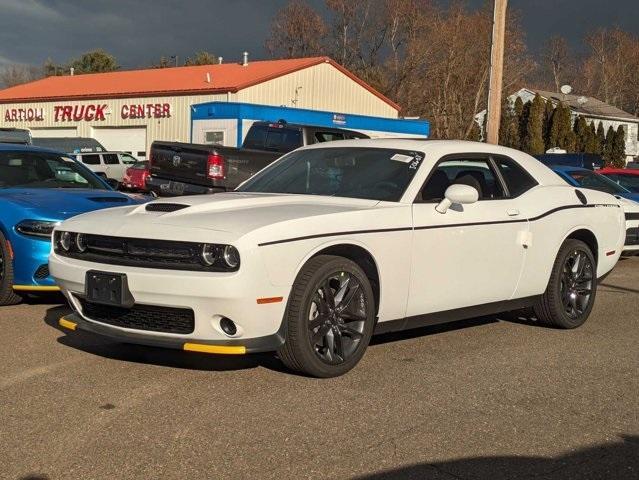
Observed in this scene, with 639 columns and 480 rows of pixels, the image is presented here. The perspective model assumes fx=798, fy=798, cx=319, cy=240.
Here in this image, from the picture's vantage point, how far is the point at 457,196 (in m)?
5.38

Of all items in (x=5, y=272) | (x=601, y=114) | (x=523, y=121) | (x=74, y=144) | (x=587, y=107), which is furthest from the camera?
(x=587, y=107)

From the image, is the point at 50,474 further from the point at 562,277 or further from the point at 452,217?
the point at 562,277

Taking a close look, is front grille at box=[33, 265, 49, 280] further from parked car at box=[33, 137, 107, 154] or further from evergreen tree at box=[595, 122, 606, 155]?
evergreen tree at box=[595, 122, 606, 155]

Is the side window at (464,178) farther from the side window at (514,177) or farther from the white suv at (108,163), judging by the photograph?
the white suv at (108,163)

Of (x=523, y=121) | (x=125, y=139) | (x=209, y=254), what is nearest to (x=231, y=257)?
(x=209, y=254)

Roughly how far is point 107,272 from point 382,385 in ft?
5.87

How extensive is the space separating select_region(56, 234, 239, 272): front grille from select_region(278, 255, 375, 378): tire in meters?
0.49

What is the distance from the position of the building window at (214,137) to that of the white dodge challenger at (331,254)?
15.0 meters

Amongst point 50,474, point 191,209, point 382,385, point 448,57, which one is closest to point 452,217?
point 382,385

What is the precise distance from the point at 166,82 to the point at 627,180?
96.0ft

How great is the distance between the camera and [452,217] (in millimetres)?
5582

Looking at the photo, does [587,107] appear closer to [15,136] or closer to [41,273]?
[15,136]

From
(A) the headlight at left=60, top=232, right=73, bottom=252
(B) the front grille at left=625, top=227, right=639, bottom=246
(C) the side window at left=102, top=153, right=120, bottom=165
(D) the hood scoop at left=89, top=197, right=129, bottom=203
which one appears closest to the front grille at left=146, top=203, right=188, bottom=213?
(A) the headlight at left=60, top=232, right=73, bottom=252

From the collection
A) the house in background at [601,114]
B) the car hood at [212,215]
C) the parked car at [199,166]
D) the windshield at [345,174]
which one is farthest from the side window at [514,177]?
the house in background at [601,114]
